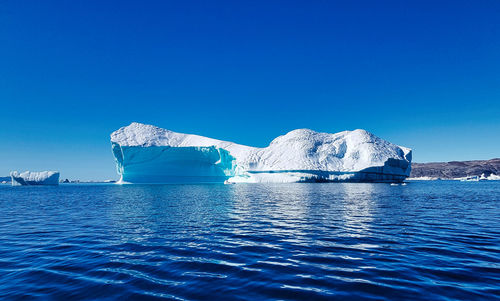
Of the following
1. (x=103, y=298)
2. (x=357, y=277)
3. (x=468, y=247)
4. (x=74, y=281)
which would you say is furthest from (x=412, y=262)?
(x=74, y=281)

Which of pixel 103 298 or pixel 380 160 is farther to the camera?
pixel 380 160

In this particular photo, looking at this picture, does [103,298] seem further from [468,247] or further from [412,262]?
[468,247]

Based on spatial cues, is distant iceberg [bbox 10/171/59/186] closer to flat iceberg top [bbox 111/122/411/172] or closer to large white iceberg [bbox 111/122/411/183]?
flat iceberg top [bbox 111/122/411/172]

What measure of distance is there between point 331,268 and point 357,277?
65 cm

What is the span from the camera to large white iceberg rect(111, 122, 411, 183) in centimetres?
A: 5712

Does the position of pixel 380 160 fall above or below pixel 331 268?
above

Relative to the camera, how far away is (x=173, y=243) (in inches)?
323

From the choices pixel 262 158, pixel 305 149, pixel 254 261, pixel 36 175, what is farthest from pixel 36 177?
pixel 254 261

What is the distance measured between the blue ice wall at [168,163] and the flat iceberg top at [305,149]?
407 inches

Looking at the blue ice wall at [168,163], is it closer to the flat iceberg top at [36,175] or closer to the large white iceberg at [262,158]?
the large white iceberg at [262,158]

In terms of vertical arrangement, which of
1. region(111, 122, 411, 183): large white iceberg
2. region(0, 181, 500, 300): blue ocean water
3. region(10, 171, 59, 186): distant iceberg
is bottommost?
region(0, 181, 500, 300): blue ocean water

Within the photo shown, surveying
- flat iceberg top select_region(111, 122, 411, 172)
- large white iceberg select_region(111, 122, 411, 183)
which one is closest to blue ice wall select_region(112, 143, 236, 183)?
large white iceberg select_region(111, 122, 411, 183)

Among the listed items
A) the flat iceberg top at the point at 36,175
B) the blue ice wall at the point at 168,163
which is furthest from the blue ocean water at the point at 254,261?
the flat iceberg top at the point at 36,175

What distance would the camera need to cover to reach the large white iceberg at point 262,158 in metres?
57.1
